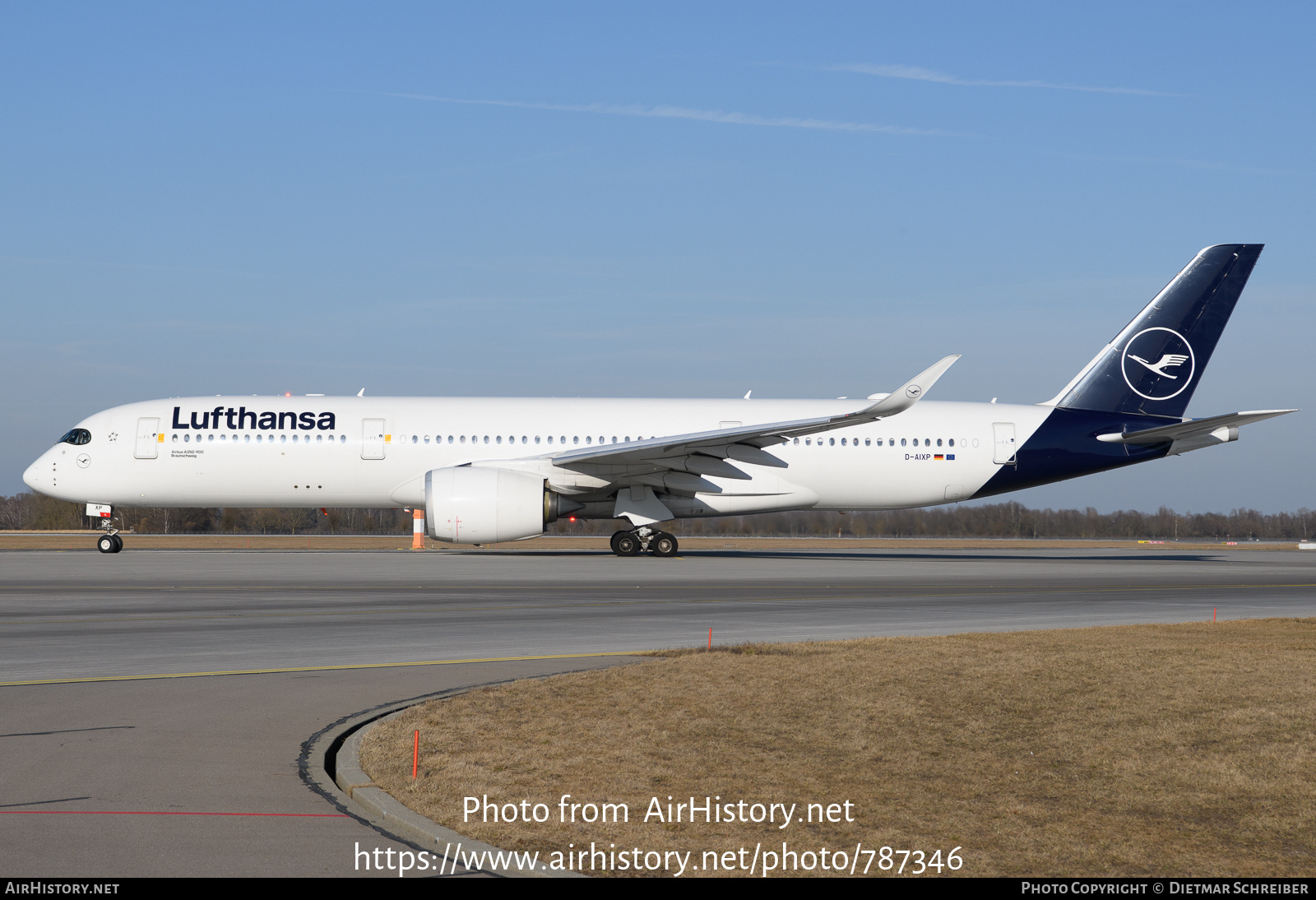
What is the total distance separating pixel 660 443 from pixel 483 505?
4588 mm

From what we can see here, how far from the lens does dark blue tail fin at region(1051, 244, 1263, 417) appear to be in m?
29.9

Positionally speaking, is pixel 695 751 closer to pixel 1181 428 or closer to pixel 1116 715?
pixel 1116 715

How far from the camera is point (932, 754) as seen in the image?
263 inches

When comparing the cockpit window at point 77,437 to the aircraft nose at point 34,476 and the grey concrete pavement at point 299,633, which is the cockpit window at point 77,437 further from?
the grey concrete pavement at point 299,633

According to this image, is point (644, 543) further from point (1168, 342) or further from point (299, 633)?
point (299, 633)

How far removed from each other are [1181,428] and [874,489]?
27.1 ft

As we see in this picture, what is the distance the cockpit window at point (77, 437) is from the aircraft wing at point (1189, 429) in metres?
28.0

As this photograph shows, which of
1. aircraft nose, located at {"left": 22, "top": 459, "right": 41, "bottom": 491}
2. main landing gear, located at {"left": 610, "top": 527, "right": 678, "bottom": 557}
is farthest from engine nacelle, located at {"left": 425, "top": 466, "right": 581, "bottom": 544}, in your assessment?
aircraft nose, located at {"left": 22, "top": 459, "right": 41, "bottom": 491}

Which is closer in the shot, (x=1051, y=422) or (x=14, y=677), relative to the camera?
(x=14, y=677)

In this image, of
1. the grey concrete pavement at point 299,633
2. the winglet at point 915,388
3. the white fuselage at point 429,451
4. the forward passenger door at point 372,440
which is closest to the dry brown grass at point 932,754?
the grey concrete pavement at point 299,633

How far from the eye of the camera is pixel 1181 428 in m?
28.1

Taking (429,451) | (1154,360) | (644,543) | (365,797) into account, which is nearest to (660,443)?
(644,543)

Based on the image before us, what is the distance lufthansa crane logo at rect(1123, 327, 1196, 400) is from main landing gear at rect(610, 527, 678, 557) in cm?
1389

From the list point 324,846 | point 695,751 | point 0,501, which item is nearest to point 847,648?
point 695,751
